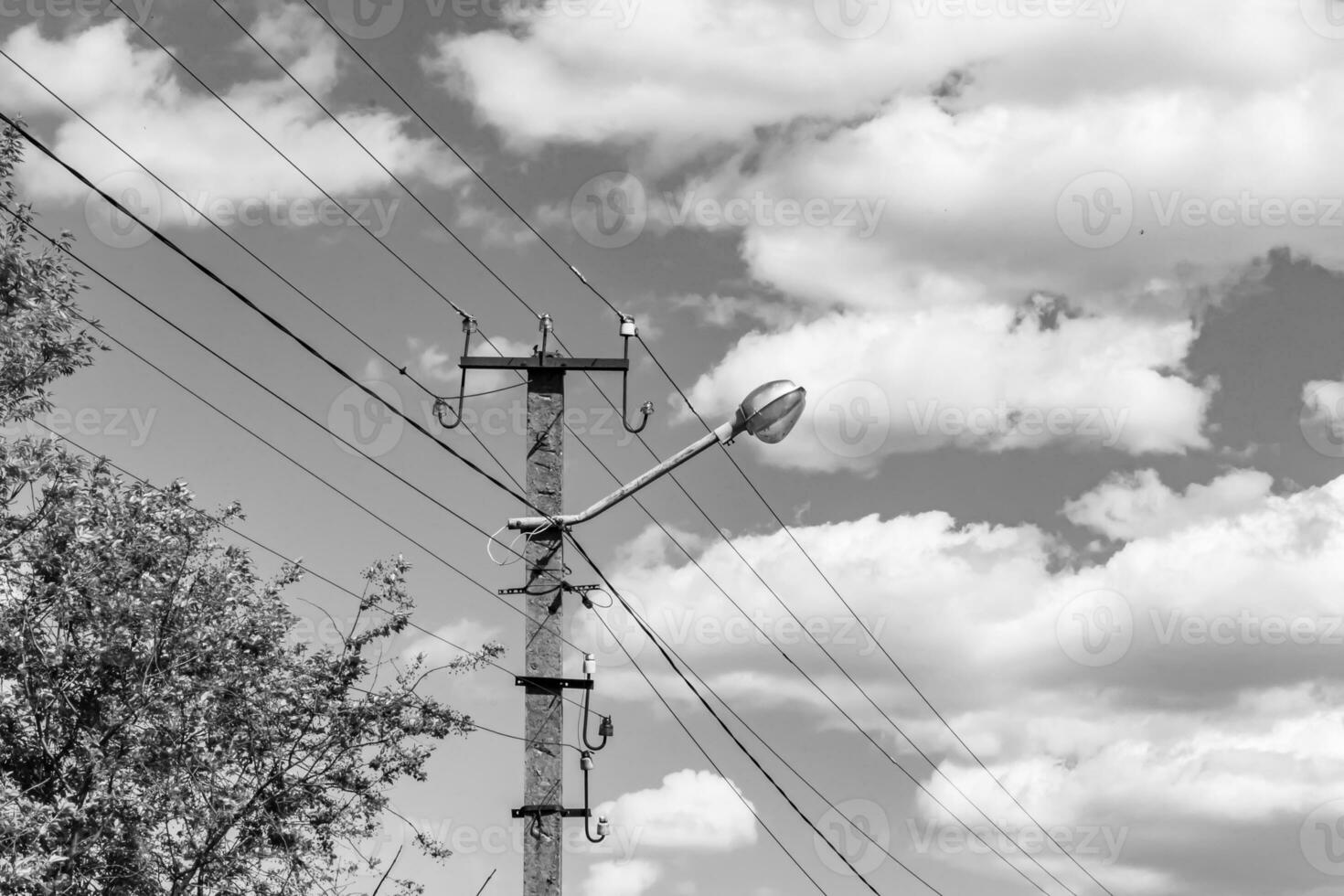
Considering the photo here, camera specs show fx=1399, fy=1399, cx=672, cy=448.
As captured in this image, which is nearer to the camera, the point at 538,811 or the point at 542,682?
the point at 538,811

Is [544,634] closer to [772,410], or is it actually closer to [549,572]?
[549,572]

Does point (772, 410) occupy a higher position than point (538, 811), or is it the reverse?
point (772, 410)

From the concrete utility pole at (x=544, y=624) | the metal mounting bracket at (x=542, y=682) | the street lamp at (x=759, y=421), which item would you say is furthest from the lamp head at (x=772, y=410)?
the metal mounting bracket at (x=542, y=682)

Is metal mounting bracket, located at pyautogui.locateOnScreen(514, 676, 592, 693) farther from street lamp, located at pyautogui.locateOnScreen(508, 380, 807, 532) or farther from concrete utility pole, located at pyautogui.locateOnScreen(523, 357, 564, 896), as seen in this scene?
street lamp, located at pyautogui.locateOnScreen(508, 380, 807, 532)

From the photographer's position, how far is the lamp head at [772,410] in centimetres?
1395

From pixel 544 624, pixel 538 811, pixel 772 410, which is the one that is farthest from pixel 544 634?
pixel 772 410

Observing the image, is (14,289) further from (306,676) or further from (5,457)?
(306,676)

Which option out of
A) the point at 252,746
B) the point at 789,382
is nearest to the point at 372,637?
the point at 252,746

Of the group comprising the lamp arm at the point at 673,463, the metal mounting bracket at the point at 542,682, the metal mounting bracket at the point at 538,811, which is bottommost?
the metal mounting bracket at the point at 538,811

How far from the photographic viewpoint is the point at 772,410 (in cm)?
1398

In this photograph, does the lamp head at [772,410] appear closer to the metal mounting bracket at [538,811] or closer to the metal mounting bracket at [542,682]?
the metal mounting bracket at [542,682]

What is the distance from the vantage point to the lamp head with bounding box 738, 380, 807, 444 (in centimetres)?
1395

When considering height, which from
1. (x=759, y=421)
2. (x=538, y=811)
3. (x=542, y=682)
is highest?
(x=759, y=421)

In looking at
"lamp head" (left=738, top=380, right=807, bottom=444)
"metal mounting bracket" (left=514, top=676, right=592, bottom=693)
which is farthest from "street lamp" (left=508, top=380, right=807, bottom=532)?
"metal mounting bracket" (left=514, top=676, right=592, bottom=693)
